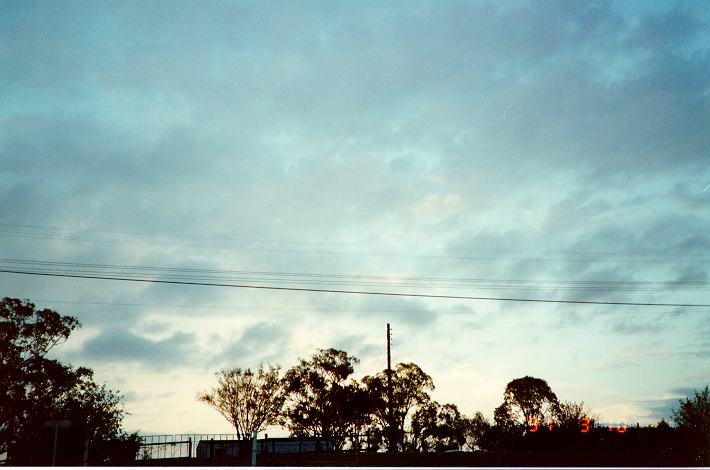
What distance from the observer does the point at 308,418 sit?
202ft

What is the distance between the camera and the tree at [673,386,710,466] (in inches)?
1582

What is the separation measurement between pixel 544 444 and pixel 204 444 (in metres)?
34.7

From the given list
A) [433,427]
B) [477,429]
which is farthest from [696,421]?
[477,429]

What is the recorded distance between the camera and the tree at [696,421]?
40.2 metres

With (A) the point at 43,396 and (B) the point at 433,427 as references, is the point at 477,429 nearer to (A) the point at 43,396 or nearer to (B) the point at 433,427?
(B) the point at 433,427

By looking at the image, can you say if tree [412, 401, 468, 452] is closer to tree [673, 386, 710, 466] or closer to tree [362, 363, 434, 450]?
tree [362, 363, 434, 450]

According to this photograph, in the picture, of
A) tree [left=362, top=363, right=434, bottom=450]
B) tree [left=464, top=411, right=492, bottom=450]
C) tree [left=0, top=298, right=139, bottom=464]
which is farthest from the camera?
tree [left=464, top=411, right=492, bottom=450]

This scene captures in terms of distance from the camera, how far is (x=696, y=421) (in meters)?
41.8

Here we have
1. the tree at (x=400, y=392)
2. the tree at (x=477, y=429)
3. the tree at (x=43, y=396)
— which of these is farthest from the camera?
the tree at (x=477, y=429)

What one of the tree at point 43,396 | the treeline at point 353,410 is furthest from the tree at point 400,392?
the tree at point 43,396

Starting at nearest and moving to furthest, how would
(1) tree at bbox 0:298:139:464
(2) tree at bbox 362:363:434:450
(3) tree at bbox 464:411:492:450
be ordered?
1. (1) tree at bbox 0:298:139:464
2. (2) tree at bbox 362:363:434:450
3. (3) tree at bbox 464:411:492:450

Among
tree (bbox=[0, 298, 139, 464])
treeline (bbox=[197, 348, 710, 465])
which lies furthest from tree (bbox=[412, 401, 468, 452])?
tree (bbox=[0, 298, 139, 464])

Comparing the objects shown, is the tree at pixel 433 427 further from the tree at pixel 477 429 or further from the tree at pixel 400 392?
the tree at pixel 477 429

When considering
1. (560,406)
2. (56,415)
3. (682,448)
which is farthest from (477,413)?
(56,415)
